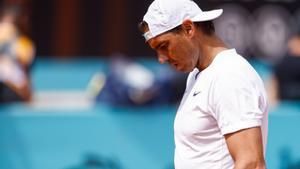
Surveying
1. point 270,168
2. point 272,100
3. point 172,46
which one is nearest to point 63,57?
point 272,100

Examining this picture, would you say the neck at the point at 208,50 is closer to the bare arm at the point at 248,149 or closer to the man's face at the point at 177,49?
the man's face at the point at 177,49

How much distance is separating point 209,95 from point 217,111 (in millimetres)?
67

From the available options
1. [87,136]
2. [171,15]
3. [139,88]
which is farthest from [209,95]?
[139,88]

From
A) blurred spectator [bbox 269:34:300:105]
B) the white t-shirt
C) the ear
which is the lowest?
blurred spectator [bbox 269:34:300:105]

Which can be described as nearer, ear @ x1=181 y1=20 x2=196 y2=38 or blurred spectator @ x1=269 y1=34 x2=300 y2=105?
ear @ x1=181 y1=20 x2=196 y2=38

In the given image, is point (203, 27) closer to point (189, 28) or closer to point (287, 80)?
point (189, 28)

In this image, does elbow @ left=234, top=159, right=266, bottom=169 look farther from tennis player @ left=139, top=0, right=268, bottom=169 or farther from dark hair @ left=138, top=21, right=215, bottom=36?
dark hair @ left=138, top=21, right=215, bottom=36

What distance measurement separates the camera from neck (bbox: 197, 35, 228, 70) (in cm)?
274

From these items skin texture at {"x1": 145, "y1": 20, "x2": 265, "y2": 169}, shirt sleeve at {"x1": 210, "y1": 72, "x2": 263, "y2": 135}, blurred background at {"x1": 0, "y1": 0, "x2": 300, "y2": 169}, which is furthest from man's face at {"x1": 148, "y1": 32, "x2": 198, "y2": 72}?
blurred background at {"x1": 0, "y1": 0, "x2": 300, "y2": 169}

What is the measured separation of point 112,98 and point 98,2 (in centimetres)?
495

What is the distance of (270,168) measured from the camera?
16.8ft

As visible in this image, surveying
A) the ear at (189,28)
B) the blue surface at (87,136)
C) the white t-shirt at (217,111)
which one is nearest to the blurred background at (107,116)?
the blue surface at (87,136)

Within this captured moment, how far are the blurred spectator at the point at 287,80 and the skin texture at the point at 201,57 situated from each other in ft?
11.7

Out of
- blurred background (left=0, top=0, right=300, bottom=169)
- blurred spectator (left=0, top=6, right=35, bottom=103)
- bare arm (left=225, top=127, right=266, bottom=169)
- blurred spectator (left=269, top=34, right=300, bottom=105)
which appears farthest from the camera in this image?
blurred spectator (left=0, top=6, right=35, bottom=103)
